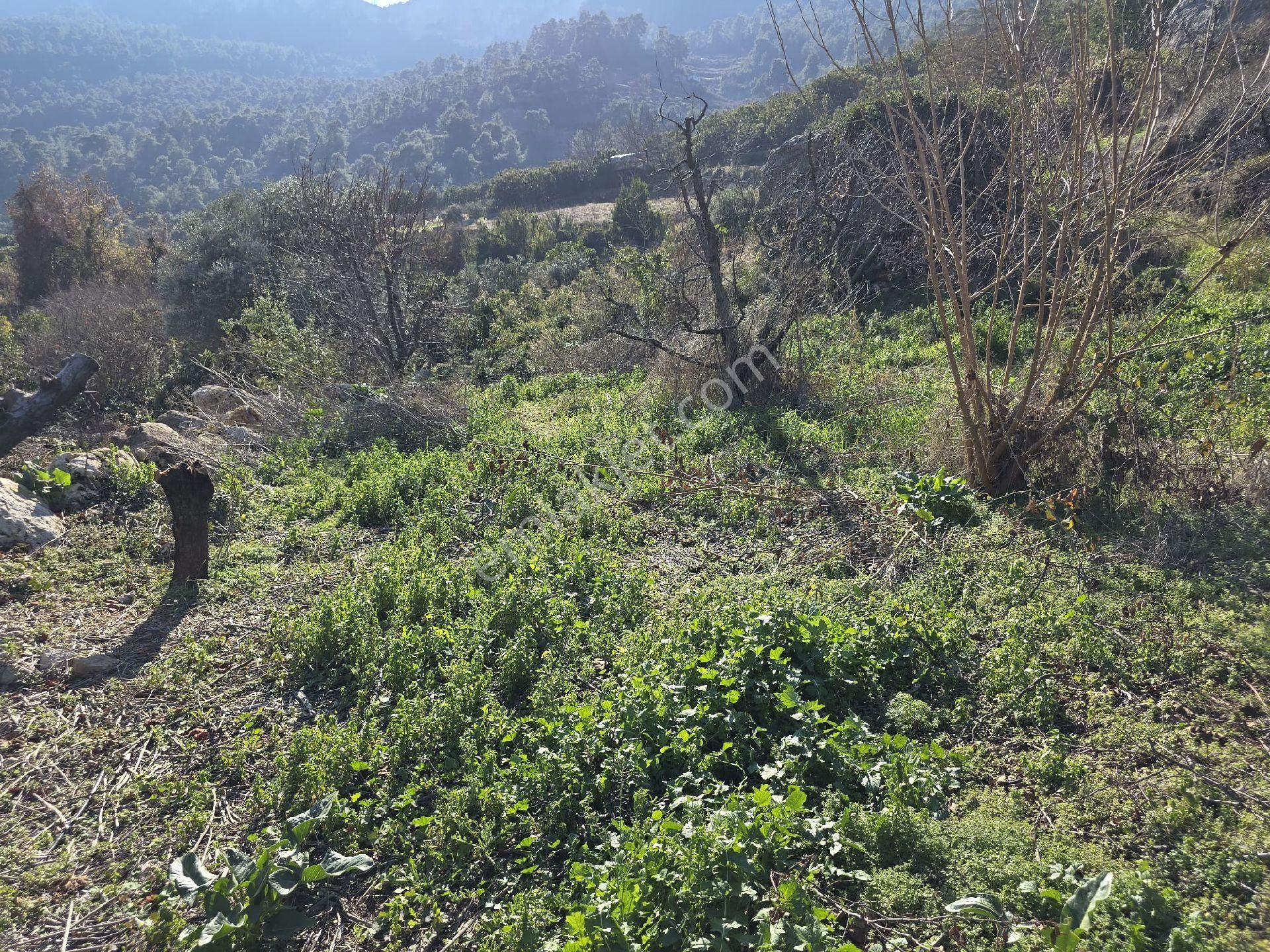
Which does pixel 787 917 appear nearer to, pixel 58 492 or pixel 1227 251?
pixel 1227 251

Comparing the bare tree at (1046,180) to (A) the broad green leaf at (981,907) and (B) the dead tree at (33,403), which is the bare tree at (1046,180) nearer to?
(A) the broad green leaf at (981,907)

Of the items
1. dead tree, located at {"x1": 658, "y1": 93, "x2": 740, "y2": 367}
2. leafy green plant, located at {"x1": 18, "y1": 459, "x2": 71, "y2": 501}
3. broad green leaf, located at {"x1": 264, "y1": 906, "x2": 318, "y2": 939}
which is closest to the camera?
broad green leaf, located at {"x1": 264, "y1": 906, "x2": 318, "y2": 939}

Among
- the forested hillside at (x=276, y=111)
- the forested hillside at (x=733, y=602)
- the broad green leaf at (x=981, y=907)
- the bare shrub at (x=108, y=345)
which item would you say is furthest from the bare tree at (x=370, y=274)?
the forested hillside at (x=276, y=111)

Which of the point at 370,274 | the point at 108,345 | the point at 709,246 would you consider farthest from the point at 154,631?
the point at 108,345

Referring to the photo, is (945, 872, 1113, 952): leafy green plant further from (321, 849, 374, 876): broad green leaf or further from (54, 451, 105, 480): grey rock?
(54, 451, 105, 480): grey rock

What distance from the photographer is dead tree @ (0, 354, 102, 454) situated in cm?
608

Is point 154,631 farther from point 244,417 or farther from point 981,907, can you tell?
point 244,417

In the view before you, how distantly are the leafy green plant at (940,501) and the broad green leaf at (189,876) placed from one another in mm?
4142

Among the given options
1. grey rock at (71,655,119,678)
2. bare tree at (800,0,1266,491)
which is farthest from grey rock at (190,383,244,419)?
bare tree at (800,0,1266,491)

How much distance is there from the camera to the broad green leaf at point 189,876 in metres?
2.62

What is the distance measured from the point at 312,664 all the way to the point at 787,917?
3.06 meters

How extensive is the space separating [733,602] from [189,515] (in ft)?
12.2

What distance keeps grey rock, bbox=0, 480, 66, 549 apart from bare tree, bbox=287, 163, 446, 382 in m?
4.60

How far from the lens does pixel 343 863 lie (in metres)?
2.74
